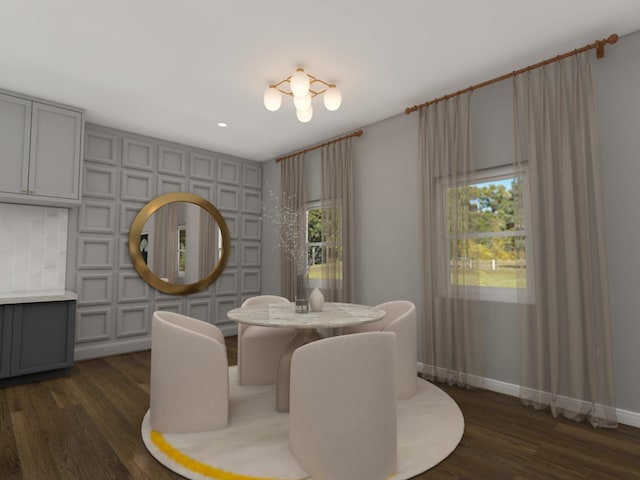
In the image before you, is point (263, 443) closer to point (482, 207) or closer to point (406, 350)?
point (406, 350)

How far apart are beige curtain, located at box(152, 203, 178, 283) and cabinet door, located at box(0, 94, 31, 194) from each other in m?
1.44

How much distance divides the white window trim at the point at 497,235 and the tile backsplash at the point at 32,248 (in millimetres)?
3950

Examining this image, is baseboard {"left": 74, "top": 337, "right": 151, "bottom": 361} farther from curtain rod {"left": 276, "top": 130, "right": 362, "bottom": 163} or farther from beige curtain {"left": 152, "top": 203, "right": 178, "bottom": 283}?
curtain rod {"left": 276, "top": 130, "right": 362, "bottom": 163}

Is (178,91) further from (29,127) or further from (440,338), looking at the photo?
(440,338)

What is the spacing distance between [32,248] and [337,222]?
324 centimetres

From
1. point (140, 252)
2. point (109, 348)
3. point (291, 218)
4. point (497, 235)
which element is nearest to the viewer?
point (497, 235)

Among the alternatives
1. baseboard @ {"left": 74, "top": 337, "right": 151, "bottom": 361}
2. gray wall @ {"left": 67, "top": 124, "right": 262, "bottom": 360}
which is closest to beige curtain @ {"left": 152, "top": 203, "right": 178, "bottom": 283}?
gray wall @ {"left": 67, "top": 124, "right": 262, "bottom": 360}

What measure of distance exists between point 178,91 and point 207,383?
258 centimetres

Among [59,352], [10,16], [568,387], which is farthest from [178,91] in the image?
[568,387]

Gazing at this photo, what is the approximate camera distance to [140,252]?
14.8 feet

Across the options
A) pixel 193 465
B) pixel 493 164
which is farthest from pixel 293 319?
pixel 493 164

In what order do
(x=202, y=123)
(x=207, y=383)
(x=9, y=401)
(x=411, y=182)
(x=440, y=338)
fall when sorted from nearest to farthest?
(x=207, y=383)
(x=9, y=401)
(x=440, y=338)
(x=411, y=182)
(x=202, y=123)

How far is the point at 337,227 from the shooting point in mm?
4383

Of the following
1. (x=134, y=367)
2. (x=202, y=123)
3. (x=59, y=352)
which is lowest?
(x=134, y=367)
